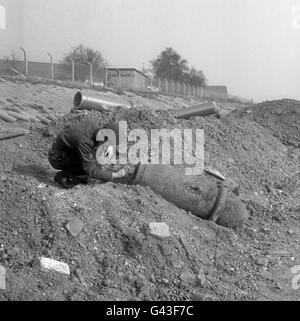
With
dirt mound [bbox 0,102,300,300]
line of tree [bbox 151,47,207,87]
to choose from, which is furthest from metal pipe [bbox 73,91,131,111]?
line of tree [bbox 151,47,207,87]

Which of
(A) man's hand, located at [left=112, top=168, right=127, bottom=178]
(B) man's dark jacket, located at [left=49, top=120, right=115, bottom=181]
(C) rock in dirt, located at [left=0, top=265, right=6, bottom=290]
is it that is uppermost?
(B) man's dark jacket, located at [left=49, top=120, right=115, bottom=181]

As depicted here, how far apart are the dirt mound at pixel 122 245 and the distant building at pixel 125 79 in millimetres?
24384

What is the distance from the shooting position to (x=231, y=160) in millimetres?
10305

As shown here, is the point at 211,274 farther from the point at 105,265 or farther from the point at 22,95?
the point at 22,95

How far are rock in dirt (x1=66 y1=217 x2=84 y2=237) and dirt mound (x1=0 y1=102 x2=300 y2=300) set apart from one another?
6 centimetres

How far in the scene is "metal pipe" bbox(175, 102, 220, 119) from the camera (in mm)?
11344

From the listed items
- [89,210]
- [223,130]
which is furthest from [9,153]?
[223,130]

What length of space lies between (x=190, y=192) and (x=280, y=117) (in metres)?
10.6

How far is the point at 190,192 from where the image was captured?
6750 mm

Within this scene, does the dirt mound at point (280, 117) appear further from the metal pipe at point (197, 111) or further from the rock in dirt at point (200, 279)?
the rock in dirt at point (200, 279)

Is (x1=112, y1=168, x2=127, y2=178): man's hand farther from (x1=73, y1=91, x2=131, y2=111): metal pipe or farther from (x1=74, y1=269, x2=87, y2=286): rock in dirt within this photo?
(x1=73, y1=91, x2=131, y2=111): metal pipe

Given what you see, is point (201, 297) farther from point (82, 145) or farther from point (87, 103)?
point (87, 103)

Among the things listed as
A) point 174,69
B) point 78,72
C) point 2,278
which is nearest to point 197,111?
point 2,278
